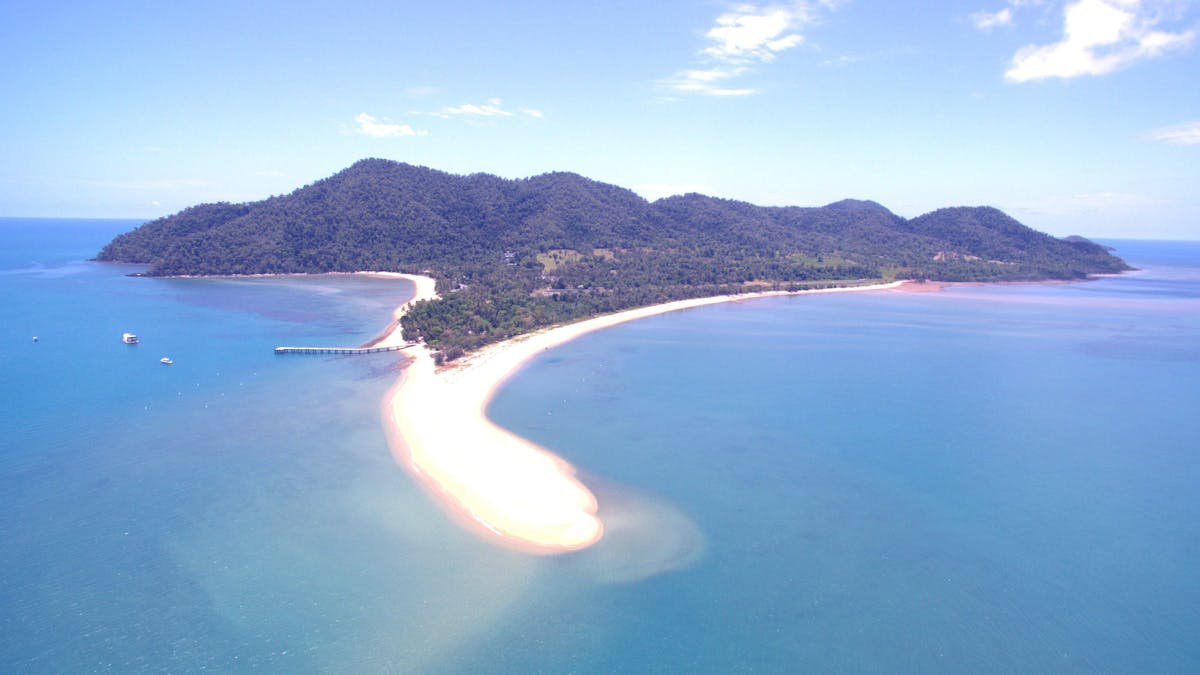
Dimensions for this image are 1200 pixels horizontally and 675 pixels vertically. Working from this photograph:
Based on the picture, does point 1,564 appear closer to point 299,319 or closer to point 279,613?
point 279,613

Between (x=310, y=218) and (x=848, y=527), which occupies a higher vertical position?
(x=310, y=218)

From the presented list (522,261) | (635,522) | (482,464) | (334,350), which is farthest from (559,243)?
(635,522)

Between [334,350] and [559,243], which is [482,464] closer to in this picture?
[334,350]

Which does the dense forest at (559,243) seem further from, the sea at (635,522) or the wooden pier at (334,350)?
the sea at (635,522)

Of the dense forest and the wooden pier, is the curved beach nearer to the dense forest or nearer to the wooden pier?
the wooden pier

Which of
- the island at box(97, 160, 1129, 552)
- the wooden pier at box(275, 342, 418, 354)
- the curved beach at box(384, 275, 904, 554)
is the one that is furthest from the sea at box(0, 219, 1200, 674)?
the island at box(97, 160, 1129, 552)

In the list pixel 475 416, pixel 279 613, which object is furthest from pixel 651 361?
pixel 279 613

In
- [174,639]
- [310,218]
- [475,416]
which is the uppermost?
[310,218]

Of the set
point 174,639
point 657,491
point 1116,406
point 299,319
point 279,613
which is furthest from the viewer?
point 299,319
